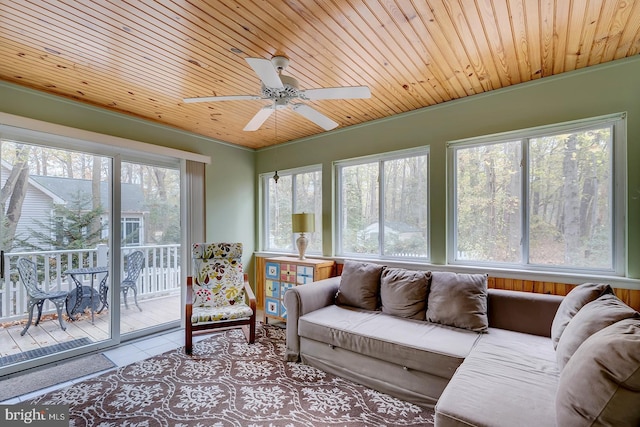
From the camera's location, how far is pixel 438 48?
217 centimetres

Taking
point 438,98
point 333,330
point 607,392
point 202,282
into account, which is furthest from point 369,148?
point 607,392

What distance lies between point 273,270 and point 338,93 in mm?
2661

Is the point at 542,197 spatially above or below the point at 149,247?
above

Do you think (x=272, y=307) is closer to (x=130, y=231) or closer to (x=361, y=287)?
(x=361, y=287)

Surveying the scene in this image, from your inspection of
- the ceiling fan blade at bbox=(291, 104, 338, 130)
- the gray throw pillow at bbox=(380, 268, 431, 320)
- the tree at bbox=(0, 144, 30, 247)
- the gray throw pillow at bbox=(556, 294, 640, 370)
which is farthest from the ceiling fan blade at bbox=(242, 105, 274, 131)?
the gray throw pillow at bbox=(556, 294, 640, 370)

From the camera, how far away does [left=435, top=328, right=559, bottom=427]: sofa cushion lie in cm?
137

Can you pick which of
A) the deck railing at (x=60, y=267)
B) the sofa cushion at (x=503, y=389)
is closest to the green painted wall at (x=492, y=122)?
the sofa cushion at (x=503, y=389)

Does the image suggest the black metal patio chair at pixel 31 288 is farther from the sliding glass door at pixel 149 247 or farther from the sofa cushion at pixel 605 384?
the sofa cushion at pixel 605 384

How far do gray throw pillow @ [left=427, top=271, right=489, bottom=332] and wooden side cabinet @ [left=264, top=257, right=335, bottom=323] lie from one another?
4.74 feet

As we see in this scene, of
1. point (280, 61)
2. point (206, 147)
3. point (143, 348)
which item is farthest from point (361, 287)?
point (206, 147)

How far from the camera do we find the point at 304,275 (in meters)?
3.76

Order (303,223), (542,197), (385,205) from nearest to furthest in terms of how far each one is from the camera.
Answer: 1. (542,197)
2. (385,205)
3. (303,223)

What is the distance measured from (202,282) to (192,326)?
711mm

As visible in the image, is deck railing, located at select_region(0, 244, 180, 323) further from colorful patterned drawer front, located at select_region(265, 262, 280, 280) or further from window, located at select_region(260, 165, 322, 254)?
window, located at select_region(260, 165, 322, 254)
